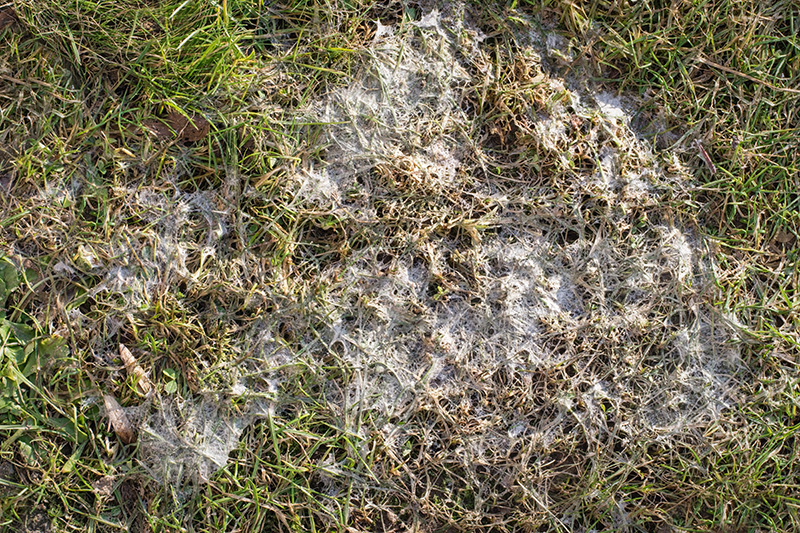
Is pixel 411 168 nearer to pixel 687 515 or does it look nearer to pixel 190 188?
pixel 190 188

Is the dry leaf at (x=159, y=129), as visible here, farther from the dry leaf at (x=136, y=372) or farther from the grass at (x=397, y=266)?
the dry leaf at (x=136, y=372)

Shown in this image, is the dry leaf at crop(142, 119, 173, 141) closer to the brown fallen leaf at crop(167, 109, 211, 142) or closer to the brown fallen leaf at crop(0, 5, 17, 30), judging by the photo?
the brown fallen leaf at crop(167, 109, 211, 142)

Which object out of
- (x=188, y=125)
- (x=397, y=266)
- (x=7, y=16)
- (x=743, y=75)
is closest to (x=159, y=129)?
(x=188, y=125)

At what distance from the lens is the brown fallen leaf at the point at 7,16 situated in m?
2.37

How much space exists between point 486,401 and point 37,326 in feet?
5.58

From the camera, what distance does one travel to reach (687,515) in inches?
94.9

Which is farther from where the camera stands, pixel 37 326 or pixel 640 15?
pixel 640 15

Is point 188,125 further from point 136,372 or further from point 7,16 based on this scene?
point 136,372

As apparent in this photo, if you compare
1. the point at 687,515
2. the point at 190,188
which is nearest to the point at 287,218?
the point at 190,188

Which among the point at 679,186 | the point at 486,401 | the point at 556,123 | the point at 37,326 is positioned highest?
the point at 556,123

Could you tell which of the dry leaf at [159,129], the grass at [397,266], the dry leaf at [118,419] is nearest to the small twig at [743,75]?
the grass at [397,266]

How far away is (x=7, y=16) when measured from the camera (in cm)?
237

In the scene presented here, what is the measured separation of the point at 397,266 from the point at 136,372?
3.43ft

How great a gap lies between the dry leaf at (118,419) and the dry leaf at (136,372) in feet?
0.33
